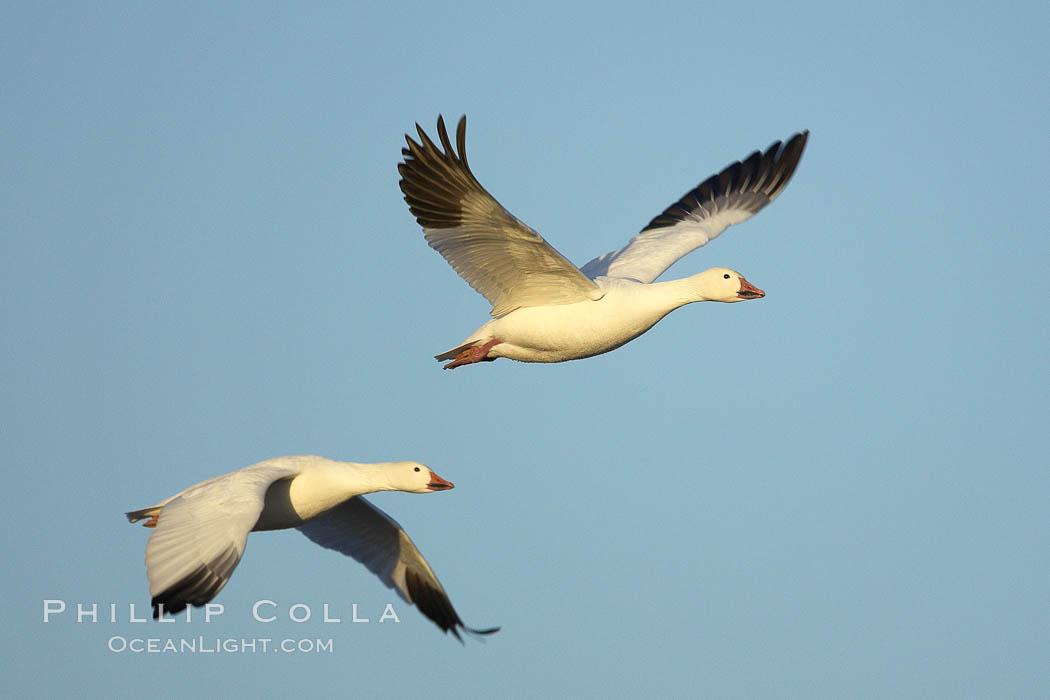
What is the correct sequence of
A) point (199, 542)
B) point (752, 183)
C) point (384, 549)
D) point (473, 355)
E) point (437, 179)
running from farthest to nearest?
point (752, 183), point (384, 549), point (473, 355), point (437, 179), point (199, 542)

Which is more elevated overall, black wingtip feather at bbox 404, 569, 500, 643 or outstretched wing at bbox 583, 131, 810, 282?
outstretched wing at bbox 583, 131, 810, 282

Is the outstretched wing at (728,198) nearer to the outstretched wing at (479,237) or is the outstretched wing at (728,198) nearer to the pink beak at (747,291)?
the pink beak at (747,291)

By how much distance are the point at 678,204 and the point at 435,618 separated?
569cm

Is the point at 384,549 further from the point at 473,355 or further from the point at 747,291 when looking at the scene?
the point at 747,291

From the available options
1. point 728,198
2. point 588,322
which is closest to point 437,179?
point 588,322

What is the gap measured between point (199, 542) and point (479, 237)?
3.50 meters

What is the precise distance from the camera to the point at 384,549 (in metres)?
13.4

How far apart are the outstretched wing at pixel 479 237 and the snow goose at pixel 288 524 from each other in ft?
5.78

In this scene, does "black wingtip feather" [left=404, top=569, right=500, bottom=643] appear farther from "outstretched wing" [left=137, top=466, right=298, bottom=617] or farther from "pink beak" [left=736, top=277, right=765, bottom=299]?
"pink beak" [left=736, top=277, right=765, bottom=299]

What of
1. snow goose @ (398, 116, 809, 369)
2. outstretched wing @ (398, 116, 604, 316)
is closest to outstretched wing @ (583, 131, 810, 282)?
snow goose @ (398, 116, 809, 369)

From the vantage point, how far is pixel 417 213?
11.8 metres

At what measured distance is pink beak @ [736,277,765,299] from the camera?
43.5 ft

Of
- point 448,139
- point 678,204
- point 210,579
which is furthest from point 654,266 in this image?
point 210,579

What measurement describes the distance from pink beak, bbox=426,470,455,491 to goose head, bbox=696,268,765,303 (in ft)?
9.55
